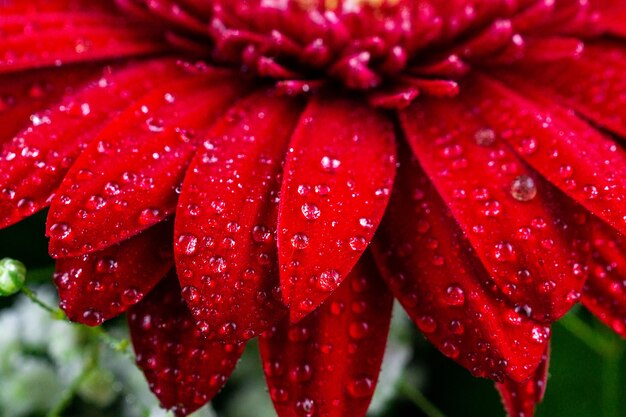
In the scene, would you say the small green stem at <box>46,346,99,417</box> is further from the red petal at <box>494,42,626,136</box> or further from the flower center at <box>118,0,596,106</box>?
the red petal at <box>494,42,626,136</box>

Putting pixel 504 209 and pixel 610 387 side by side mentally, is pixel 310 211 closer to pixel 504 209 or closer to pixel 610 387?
pixel 504 209

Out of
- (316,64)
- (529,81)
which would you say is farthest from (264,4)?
(529,81)

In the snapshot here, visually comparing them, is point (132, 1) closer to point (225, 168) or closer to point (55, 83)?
point (55, 83)

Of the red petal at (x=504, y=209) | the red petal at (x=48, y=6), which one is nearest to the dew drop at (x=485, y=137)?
the red petal at (x=504, y=209)

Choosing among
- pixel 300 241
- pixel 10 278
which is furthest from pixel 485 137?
pixel 10 278

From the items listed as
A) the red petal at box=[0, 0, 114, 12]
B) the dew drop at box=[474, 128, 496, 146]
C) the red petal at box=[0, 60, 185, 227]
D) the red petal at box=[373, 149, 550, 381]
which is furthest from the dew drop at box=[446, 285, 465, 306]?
the red petal at box=[0, 0, 114, 12]

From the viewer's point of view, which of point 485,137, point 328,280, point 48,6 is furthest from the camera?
point 48,6
